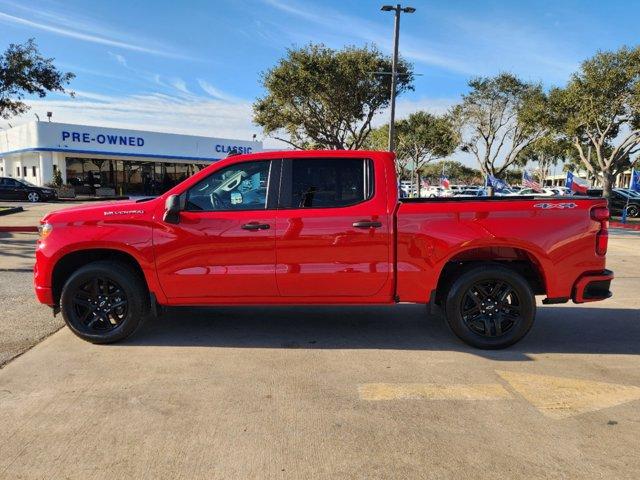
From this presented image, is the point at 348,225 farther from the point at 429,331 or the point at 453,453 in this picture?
the point at 453,453

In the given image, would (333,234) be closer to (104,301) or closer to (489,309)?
(489,309)

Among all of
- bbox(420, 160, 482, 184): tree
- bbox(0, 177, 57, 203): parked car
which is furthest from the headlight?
bbox(420, 160, 482, 184): tree

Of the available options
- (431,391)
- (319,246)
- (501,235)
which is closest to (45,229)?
(319,246)

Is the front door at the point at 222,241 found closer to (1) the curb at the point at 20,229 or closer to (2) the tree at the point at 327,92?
(1) the curb at the point at 20,229

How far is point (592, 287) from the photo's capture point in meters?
4.77

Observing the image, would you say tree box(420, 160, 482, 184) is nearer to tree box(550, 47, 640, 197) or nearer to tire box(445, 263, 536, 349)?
tree box(550, 47, 640, 197)

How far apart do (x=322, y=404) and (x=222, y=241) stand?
181 cm

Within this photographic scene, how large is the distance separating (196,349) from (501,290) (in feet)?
9.75

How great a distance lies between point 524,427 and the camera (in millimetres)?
3389

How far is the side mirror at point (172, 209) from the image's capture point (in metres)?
4.66

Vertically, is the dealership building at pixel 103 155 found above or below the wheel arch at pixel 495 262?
above

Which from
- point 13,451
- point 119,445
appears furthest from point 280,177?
point 13,451

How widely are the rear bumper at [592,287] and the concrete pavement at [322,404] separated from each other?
0.55 meters

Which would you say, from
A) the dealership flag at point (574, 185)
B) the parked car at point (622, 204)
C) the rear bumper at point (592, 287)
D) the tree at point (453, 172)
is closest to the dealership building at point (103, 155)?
the dealership flag at point (574, 185)
